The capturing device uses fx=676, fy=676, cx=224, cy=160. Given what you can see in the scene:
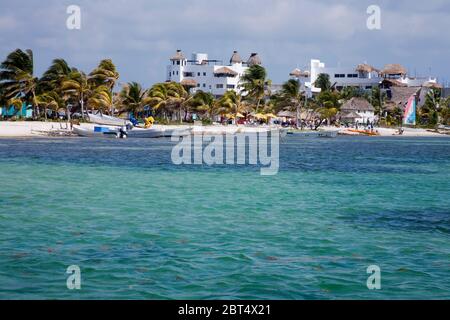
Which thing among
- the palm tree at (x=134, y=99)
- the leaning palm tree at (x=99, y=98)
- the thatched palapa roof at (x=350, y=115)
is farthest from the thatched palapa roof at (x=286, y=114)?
the leaning palm tree at (x=99, y=98)

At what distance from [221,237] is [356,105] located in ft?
350

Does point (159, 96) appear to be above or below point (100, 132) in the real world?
above

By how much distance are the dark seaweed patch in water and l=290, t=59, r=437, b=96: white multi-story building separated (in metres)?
116

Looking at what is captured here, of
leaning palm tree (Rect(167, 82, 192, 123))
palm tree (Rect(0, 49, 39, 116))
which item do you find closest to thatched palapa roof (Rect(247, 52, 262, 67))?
leaning palm tree (Rect(167, 82, 192, 123))

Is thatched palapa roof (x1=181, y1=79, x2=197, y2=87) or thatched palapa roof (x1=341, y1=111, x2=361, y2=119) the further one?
thatched palapa roof (x1=181, y1=79, x2=197, y2=87)

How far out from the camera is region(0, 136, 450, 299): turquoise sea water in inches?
452

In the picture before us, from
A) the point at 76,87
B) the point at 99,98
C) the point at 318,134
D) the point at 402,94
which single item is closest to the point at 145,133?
the point at 99,98

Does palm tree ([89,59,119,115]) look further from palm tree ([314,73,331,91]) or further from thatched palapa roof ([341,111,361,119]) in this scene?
palm tree ([314,73,331,91])

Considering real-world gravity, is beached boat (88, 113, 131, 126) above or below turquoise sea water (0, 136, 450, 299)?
above

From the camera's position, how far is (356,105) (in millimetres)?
119125

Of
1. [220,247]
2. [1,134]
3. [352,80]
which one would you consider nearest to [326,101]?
[352,80]

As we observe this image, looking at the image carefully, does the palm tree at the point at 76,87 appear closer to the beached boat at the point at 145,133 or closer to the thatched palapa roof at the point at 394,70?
the beached boat at the point at 145,133

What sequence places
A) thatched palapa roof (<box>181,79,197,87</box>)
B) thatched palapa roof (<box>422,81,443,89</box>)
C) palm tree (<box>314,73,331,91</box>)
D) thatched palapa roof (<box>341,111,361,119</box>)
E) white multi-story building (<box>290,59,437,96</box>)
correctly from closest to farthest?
1. thatched palapa roof (<box>341,111,361,119</box>)
2. thatched palapa roof (<box>181,79,197,87</box>)
3. palm tree (<box>314,73,331,91</box>)
4. thatched palapa roof (<box>422,81,443,89</box>)
5. white multi-story building (<box>290,59,437,96</box>)

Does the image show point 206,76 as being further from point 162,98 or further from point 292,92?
point 162,98
